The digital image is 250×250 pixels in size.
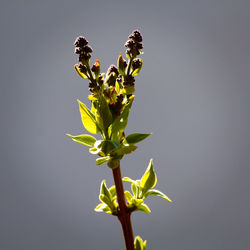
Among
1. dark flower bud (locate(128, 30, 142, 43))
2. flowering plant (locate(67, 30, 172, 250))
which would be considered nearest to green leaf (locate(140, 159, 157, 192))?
flowering plant (locate(67, 30, 172, 250))

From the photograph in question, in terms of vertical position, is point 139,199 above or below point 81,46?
below

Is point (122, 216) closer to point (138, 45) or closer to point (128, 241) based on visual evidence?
point (128, 241)

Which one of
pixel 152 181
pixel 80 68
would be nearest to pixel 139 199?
pixel 152 181

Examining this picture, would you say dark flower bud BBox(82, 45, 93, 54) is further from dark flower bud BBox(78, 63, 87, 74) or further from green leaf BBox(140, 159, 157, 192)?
green leaf BBox(140, 159, 157, 192)

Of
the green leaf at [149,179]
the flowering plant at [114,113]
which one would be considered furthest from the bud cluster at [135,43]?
the green leaf at [149,179]

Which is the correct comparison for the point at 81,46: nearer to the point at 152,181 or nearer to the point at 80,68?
the point at 80,68

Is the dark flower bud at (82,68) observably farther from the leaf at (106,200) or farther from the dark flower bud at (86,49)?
the leaf at (106,200)

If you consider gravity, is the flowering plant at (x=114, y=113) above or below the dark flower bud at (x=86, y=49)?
below

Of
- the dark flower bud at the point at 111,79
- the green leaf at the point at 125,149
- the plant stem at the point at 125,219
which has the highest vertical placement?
the dark flower bud at the point at 111,79
